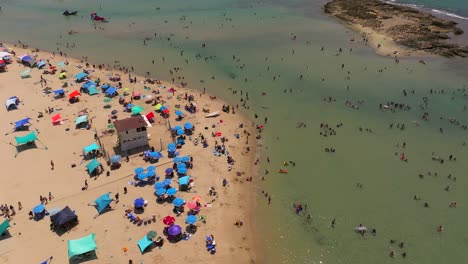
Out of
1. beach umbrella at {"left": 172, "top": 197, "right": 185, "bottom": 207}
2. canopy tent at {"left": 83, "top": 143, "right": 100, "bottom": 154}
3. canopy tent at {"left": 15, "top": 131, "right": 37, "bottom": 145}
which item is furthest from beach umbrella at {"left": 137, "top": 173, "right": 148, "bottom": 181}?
canopy tent at {"left": 15, "top": 131, "right": 37, "bottom": 145}

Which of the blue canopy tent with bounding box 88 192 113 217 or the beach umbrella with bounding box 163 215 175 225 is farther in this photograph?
the blue canopy tent with bounding box 88 192 113 217

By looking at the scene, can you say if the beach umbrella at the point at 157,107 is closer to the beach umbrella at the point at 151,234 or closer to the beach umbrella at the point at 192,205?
the beach umbrella at the point at 192,205

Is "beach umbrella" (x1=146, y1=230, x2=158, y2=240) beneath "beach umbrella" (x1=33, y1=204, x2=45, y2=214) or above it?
beneath

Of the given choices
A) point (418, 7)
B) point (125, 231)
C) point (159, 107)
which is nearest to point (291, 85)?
point (159, 107)

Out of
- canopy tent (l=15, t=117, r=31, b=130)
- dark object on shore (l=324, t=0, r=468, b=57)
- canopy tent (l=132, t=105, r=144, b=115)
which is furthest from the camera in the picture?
dark object on shore (l=324, t=0, r=468, b=57)

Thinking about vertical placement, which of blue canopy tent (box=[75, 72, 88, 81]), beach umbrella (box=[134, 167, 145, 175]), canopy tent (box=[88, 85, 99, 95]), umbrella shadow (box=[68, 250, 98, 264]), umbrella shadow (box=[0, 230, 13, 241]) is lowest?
umbrella shadow (box=[68, 250, 98, 264])

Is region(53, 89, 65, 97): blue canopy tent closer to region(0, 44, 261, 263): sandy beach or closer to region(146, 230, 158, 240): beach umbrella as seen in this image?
region(0, 44, 261, 263): sandy beach

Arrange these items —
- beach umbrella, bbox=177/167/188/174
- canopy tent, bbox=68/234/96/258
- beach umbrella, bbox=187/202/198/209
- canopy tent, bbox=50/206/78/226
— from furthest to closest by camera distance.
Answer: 1. beach umbrella, bbox=177/167/188/174
2. beach umbrella, bbox=187/202/198/209
3. canopy tent, bbox=50/206/78/226
4. canopy tent, bbox=68/234/96/258
